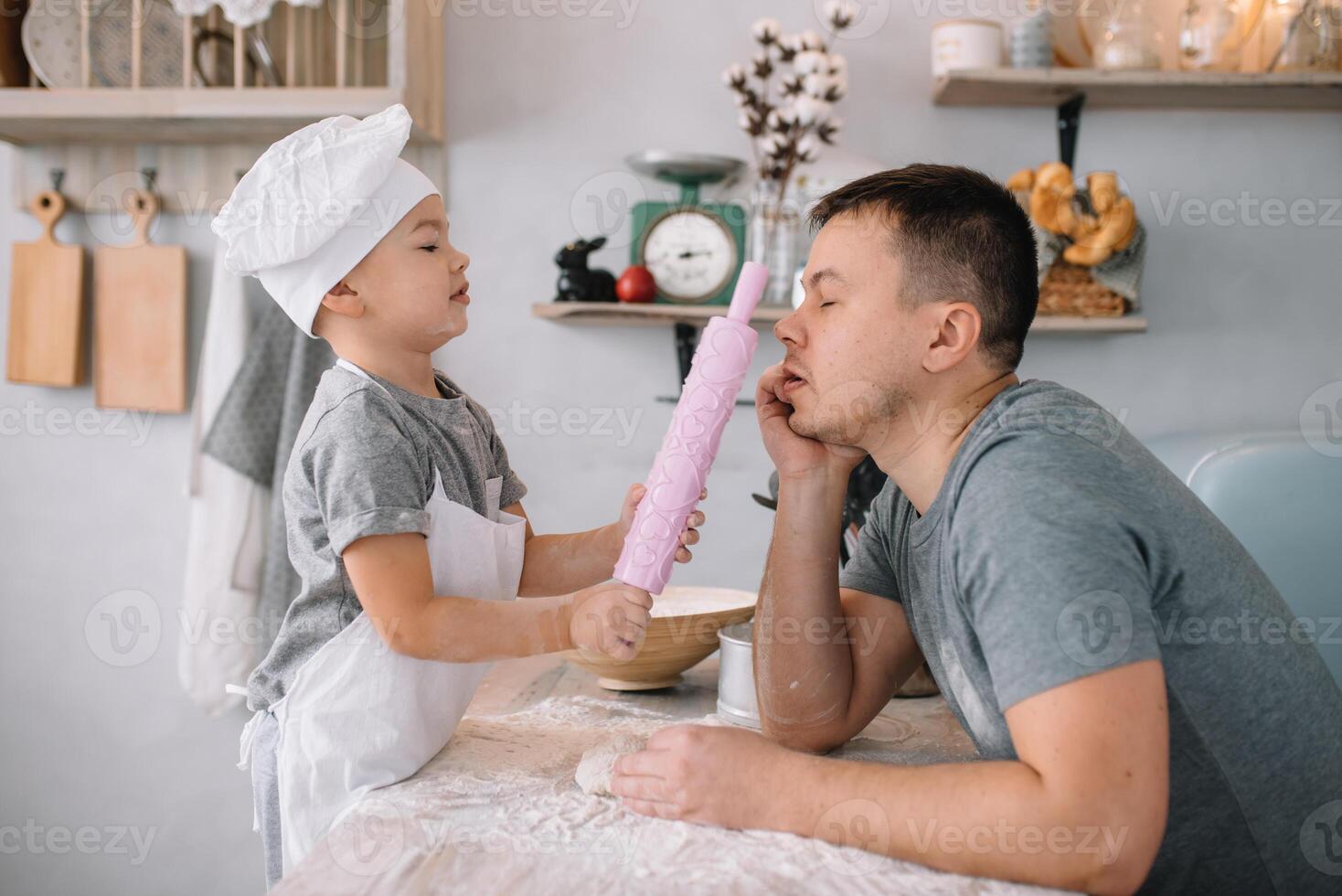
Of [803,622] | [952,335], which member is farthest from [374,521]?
[952,335]

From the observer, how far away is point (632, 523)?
1.13m

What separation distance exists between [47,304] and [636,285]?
128 cm

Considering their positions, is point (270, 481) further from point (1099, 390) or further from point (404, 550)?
point (1099, 390)

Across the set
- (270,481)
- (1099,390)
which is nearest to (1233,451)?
(1099,390)

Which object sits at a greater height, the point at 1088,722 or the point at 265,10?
the point at 265,10

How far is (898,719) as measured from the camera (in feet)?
3.96

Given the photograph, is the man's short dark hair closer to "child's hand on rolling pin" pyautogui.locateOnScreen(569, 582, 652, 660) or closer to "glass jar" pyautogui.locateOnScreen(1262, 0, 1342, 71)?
"child's hand on rolling pin" pyautogui.locateOnScreen(569, 582, 652, 660)

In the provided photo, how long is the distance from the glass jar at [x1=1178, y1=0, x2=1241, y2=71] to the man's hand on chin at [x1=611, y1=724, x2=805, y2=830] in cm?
181

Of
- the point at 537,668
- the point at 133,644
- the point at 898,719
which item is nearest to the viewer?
the point at 898,719

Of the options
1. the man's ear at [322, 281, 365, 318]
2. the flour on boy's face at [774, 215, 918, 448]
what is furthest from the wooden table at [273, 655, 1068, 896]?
the man's ear at [322, 281, 365, 318]

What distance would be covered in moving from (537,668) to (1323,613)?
1.17m

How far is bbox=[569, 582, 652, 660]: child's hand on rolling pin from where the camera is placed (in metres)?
0.95

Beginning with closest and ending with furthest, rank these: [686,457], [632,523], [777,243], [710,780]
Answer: [710,780] → [686,457] → [632,523] → [777,243]

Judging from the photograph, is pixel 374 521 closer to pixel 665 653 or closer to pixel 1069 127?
pixel 665 653
